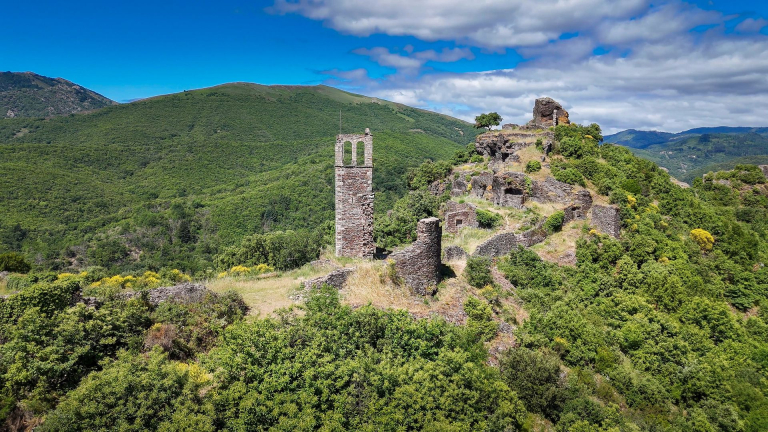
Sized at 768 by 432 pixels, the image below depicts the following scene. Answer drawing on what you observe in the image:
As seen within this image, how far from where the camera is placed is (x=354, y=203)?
15719mm

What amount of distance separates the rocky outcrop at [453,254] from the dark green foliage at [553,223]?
740 centimetres

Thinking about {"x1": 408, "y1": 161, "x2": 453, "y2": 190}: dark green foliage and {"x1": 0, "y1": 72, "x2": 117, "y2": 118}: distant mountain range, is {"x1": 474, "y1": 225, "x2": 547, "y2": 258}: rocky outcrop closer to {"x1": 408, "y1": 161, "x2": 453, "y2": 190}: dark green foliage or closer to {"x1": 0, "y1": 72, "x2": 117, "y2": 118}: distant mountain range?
{"x1": 408, "y1": 161, "x2": 453, "y2": 190}: dark green foliage

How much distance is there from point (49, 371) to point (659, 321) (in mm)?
19482

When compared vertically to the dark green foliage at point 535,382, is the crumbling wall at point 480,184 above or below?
above

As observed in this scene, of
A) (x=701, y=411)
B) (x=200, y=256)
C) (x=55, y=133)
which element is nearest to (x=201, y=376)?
(x=701, y=411)

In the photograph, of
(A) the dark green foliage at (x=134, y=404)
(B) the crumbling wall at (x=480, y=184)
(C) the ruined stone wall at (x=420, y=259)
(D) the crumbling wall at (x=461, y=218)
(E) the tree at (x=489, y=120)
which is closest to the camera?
(A) the dark green foliage at (x=134, y=404)

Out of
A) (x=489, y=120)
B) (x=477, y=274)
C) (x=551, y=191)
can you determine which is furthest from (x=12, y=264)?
(x=489, y=120)

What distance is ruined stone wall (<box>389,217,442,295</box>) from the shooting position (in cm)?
1262

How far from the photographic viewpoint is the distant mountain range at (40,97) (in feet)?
446

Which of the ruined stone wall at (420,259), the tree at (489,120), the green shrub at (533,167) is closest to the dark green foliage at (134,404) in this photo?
the ruined stone wall at (420,259)

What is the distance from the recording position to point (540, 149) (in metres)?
32.3

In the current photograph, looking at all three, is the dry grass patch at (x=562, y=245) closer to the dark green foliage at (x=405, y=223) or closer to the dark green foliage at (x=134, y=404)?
the dark green foliage at (x=405, y=223)

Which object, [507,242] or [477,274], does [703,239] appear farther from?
[477,274]

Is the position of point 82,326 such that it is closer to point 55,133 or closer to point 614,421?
point 614,421
